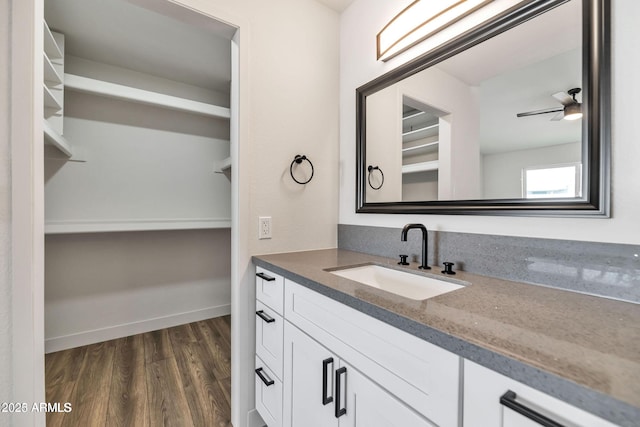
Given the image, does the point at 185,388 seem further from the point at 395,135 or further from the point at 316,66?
the point at 316,66

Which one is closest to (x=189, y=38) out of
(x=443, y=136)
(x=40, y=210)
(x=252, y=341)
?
(x=40, y=210)

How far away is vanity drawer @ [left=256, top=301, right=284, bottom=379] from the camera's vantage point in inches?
46.9

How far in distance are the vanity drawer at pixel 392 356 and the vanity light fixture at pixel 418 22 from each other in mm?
1263

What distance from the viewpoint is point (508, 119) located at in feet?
3.37

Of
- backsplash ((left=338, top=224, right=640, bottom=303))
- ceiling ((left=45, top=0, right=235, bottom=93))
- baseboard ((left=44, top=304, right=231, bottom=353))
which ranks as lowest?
baseboard ((left=44, top=304, right=231, bottom=353))

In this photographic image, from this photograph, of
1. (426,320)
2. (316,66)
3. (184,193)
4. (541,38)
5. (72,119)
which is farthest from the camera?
(184,193)

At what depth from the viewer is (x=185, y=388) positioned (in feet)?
5.65

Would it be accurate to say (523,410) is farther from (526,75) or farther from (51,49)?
(51,49)

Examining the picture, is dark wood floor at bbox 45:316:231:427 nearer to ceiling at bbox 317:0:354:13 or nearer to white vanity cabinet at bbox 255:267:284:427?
white vanity cabinet at bbox 255:267:284:427

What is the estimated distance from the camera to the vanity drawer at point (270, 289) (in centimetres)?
120

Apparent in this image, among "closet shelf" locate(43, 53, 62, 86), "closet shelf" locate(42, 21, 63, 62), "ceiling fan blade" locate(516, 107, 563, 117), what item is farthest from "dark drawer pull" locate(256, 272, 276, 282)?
"closet shelf" locate(42, 21, 63, 62)

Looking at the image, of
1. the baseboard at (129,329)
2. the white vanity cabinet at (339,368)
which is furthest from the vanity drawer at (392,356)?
the baseboard at (129,329)

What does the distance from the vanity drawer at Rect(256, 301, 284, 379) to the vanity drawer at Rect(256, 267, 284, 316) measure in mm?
32

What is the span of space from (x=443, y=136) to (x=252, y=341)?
142cm
